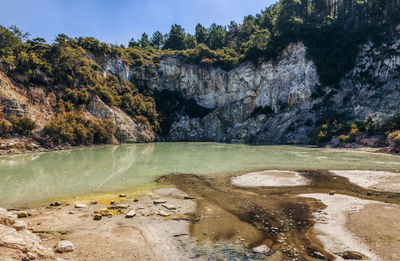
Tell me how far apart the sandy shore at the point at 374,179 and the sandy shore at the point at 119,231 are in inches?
460

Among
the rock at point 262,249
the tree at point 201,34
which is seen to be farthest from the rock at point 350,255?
the tree at point 201,34

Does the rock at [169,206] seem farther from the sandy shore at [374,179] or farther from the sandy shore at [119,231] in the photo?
the sandy shore at [374,179]

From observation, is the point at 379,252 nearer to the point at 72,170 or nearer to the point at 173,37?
the point at 72,170

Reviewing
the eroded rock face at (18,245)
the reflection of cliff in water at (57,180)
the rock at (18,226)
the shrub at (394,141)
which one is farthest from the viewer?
the shrub at (394,141)

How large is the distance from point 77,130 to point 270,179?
40.4 m

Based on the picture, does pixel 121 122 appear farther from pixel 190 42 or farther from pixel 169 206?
pixel 190 42

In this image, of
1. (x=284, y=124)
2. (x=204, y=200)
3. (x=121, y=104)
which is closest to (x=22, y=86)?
(x=121, y=104)

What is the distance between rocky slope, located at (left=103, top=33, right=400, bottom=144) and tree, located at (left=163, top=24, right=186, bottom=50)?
27008 millimetres

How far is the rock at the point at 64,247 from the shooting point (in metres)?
7.17

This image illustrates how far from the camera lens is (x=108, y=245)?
7883mm

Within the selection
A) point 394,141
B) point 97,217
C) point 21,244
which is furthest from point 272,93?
point 21,244

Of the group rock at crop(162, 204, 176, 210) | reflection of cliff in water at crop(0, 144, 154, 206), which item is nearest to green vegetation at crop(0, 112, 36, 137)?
reflection of cliff in water at crop(0, 144, 154, 206)

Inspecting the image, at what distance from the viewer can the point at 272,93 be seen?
6106 centimetres

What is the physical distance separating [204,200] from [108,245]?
6301mm
